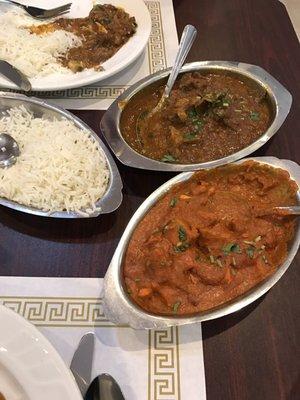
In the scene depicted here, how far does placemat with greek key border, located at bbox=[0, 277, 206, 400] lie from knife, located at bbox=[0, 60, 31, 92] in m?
0.87

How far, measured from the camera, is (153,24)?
2.32m

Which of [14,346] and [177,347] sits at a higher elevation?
[14,346]

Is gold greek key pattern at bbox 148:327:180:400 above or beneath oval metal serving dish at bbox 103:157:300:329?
beneath

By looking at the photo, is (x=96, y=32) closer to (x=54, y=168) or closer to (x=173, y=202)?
(x=54, y=168)

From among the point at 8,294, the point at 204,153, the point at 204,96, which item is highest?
the point at 204,96

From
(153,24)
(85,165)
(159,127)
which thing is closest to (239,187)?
(159,127)

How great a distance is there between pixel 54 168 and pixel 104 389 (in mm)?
754

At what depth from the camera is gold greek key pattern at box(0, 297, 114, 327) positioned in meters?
1.30

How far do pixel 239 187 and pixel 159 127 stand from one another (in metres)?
0.44

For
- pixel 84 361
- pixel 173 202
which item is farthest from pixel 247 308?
pixel 84 361

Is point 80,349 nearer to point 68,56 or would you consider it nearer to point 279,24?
point 68,56

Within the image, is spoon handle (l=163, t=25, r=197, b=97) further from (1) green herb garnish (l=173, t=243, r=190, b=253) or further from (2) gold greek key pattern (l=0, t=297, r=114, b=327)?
(2) gold greek key pattern (l=0, t=297, r=114, b=327)

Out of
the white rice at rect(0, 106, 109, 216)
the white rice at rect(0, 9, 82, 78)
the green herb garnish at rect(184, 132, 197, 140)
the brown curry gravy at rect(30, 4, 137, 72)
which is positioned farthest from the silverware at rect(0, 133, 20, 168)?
the green herb garnish at rect(184, 132, 197, 140)

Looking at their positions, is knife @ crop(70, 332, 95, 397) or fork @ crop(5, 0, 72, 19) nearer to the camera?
knife @ crop(70, 332, 95, 397)
